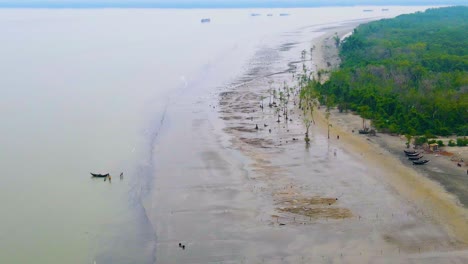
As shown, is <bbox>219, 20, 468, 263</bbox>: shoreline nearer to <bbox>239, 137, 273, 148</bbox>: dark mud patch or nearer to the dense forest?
<bbox>239, 137, 273, 148</bbox>: dark mud patch

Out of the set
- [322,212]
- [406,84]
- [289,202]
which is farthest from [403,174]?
[406,84]

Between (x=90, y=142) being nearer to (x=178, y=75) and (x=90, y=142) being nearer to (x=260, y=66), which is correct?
(x=178, y=75)

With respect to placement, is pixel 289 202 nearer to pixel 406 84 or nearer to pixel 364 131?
pixel 364 131

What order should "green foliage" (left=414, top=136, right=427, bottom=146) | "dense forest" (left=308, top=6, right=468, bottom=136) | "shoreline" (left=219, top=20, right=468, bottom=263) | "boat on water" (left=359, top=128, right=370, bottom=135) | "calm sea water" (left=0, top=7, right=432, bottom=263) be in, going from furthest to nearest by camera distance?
"dense forest" (left=308, top=6, right=468, bottom=136) < "boat on water" (left=359, top=128, right=370, bottom=135) < "green foliage" (left=414, top=136, right=427, bottom=146) < "calm sea water" (left=0, top=7, right=432, bottom=263) < "shoreline" (left=219, top=20, right=468, bottom=263)

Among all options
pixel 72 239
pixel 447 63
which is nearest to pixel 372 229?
pixel 72 239

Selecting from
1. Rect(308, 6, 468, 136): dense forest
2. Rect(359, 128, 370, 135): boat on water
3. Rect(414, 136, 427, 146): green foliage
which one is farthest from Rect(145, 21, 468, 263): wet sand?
Rect(308, 6, 468, 136): dense forest

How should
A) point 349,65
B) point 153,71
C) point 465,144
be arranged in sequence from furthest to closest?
point 153,71 → point 349,65 → point 465,144

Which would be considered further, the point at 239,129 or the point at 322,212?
the point at 239,129
